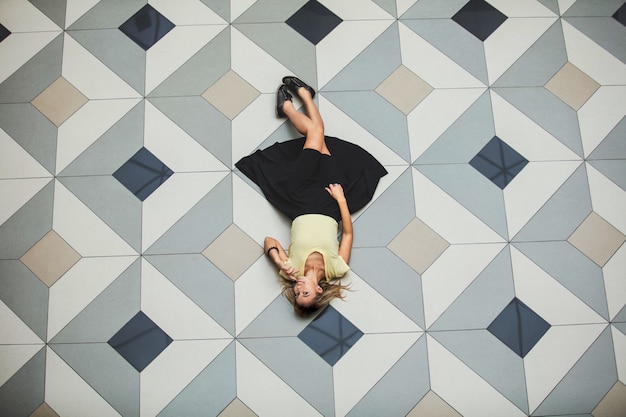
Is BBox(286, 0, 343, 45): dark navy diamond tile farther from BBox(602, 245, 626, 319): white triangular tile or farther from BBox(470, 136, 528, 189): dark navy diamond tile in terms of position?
BBox(602, 245, 626, 319): white triangular tile

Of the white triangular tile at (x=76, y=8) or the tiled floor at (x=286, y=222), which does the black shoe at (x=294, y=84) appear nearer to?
the tiled floor at (x=286, y=222)

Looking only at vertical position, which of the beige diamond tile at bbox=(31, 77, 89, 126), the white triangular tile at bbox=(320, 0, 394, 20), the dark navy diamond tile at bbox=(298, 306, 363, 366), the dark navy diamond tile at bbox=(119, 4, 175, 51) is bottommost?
the dark navy diamond tile at bbox=(298, 306, 363, 366)

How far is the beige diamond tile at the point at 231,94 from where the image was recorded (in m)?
2.79

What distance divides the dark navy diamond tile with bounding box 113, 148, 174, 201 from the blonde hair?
29.9 inches

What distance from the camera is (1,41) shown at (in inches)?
113

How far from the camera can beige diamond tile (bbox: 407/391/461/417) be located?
2.46 metres

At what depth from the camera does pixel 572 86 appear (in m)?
2.88

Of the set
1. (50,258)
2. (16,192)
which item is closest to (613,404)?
(50,258)

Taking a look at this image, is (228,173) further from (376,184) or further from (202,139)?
(376,184)

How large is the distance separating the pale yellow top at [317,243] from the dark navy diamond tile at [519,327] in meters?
0.74

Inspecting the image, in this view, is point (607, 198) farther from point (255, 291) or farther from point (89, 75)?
point (89, 75)

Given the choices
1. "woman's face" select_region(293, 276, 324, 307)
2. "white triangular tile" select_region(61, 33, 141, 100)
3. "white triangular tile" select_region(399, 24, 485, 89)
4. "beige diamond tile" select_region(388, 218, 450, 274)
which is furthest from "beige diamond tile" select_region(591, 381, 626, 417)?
"white triangular tile" select_region(61, 33, 141, 100)

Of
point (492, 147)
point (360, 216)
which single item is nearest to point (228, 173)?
point (360, 216)

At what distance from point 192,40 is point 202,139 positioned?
54 centimetres
